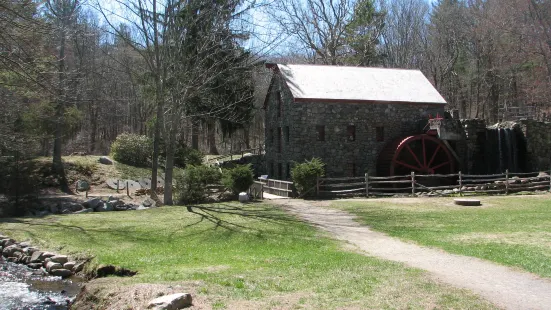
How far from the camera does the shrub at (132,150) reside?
30.2 m

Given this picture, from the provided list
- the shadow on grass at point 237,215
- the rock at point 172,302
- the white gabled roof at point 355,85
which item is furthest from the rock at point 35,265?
the white gabled roof at point 355,85

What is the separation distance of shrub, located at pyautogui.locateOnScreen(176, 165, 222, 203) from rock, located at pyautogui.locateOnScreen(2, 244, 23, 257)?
8156mm

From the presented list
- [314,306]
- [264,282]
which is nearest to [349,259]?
[264,282]

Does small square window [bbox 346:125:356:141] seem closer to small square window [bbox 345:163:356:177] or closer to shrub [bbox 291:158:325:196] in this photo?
small square window [bbox 345:163:356:177]

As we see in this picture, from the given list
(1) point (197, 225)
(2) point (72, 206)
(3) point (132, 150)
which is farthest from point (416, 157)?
(3) point (132, 150)

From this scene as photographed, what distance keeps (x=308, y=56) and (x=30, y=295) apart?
34.4 meters

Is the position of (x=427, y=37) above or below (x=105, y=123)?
above

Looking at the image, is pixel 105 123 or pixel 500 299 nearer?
pixel 500 299

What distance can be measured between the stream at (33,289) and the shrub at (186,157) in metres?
20.3

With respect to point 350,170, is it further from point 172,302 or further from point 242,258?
point 172,302

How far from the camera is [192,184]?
19781 mm

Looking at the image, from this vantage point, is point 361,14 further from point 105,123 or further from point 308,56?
point 105,123

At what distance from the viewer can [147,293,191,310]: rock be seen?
6.53m

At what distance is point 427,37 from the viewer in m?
41.8
